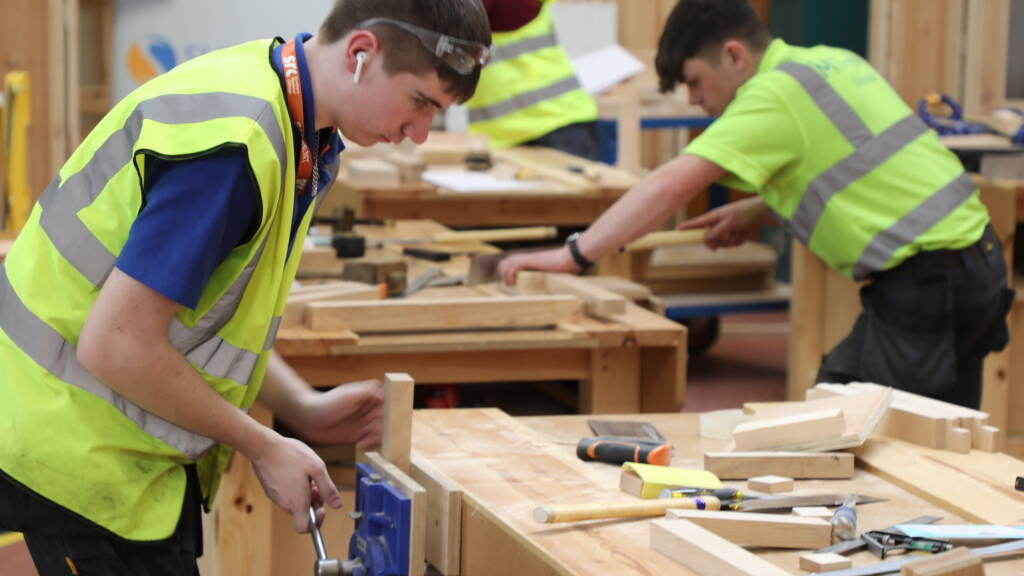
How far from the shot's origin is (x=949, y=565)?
1381 millimetres

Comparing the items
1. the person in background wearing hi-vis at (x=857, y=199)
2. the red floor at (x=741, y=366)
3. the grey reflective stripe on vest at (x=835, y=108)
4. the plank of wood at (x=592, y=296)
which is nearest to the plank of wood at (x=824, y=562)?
the plank of wood at (x=592, y=296)

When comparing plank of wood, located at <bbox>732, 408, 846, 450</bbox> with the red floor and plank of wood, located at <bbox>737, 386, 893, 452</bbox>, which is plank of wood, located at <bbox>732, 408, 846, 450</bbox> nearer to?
plank of wood, located at <bbox>737, 386, 893, 452</bbox>

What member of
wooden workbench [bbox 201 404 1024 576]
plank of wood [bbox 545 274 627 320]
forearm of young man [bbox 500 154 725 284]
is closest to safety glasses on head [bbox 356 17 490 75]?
wooden workbench [bbox 201 404 1024 576]

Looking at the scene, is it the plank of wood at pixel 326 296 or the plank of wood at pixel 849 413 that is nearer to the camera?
the plank of wood at pixel 849 413

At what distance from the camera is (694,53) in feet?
11.4

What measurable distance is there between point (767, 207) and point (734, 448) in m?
1.87

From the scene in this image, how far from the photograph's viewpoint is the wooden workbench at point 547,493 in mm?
1536

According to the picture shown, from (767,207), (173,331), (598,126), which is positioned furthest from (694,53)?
(598,126)

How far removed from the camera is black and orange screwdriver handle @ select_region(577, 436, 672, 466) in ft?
6.35

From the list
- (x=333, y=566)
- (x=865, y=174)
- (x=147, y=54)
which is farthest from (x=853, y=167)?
(x=147, y=54)

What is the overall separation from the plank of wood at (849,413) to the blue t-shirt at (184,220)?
2.84ft

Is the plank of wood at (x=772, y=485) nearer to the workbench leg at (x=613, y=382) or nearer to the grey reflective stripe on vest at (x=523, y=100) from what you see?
the workbench leg at (x=613, y=382)

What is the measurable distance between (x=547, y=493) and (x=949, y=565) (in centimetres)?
56

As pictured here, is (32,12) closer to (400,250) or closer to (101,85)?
(101,85)
